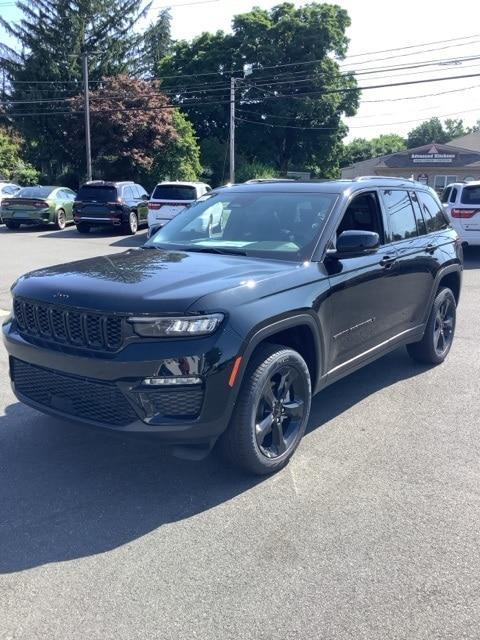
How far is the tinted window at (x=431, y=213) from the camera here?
6285 mm

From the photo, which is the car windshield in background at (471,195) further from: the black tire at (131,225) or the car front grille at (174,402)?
the car front grille at (174,402)

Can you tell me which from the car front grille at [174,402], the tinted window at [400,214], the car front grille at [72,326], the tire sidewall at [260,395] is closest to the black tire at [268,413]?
the tire sidewall at [260,395]

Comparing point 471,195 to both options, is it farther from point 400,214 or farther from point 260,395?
point 260,395

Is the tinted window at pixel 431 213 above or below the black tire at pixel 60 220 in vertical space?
above

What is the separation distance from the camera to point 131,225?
68.3 ft

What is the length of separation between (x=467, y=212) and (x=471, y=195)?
0.44m

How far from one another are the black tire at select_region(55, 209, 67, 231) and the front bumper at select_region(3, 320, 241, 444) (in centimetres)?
1912

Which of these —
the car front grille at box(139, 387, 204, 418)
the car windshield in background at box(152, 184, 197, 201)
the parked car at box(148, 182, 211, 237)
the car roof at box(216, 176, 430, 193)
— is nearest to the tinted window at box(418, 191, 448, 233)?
the car roof at box(216, 176, 430, 193)

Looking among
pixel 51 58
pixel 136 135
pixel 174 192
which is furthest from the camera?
pixel 51 58

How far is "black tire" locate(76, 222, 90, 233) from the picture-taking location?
817 inches

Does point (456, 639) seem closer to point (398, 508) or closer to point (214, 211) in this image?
point (398, 508)

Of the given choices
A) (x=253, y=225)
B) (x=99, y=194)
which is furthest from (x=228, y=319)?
(x=99, y=194)

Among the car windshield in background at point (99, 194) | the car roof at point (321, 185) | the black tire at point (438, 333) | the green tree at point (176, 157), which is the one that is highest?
the green tree at point (176, 157)

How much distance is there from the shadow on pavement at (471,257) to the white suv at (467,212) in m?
0.51
